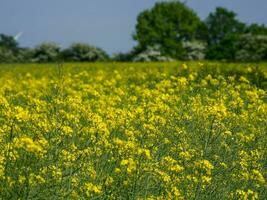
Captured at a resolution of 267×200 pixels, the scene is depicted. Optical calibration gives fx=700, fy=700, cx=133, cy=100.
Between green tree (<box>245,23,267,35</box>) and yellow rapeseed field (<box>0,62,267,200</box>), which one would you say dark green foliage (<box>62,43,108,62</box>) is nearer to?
green tree (<box>245,23,267,35</box>)

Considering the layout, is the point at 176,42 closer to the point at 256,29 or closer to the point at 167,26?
the point at 167,26

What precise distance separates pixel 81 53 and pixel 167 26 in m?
23.7

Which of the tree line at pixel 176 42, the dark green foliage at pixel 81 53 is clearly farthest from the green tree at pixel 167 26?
the dark green foliage at pixel 81 53

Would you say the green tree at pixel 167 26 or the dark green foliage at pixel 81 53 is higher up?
the green tree at pixel 167 26

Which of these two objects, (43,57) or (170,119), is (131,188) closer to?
(170,119)

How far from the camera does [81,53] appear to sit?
44.1 metres

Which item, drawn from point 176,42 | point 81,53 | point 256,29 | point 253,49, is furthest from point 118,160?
point 256,29

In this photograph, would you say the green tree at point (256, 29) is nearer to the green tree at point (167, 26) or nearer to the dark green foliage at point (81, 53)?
the green tree at point (167, 26)

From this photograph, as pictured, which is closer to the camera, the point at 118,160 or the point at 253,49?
the point at 118,160

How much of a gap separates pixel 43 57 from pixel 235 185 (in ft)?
120

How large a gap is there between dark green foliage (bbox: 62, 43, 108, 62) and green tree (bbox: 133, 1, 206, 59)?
1796 cm

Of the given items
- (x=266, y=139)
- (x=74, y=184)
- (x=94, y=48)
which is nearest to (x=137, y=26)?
(x=94, y=48)

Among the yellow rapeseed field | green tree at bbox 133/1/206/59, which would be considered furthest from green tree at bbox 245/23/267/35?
the yellow rapeseed field

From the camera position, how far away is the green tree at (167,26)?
64312 mm
